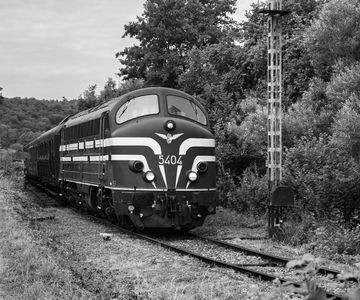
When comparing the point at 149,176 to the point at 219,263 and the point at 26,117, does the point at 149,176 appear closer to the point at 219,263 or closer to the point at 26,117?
the point at 219,263

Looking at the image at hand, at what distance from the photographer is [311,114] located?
17.1 metres

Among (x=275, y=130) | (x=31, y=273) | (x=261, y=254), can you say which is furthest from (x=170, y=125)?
(x=31, y=273)

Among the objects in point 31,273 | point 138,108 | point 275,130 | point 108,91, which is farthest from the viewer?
point 108,91

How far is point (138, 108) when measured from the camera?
13117 mm

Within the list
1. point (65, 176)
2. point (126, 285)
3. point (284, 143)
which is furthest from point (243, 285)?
point (65, 176)

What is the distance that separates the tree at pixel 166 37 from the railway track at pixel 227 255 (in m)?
20.4

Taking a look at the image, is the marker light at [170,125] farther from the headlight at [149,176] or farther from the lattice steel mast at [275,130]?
the lattice steel mast at [275,130]

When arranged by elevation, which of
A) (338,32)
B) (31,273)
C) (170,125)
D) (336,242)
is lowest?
(336,242)

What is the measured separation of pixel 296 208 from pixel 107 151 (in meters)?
4.90

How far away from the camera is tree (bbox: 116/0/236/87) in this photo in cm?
3322

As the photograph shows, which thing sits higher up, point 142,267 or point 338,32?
point 338,32

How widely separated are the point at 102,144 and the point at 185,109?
224 cm

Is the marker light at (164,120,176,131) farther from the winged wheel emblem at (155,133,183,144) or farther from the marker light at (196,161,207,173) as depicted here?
the marker light at (196,161,207,173)

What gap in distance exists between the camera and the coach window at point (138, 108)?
13.0 meters
